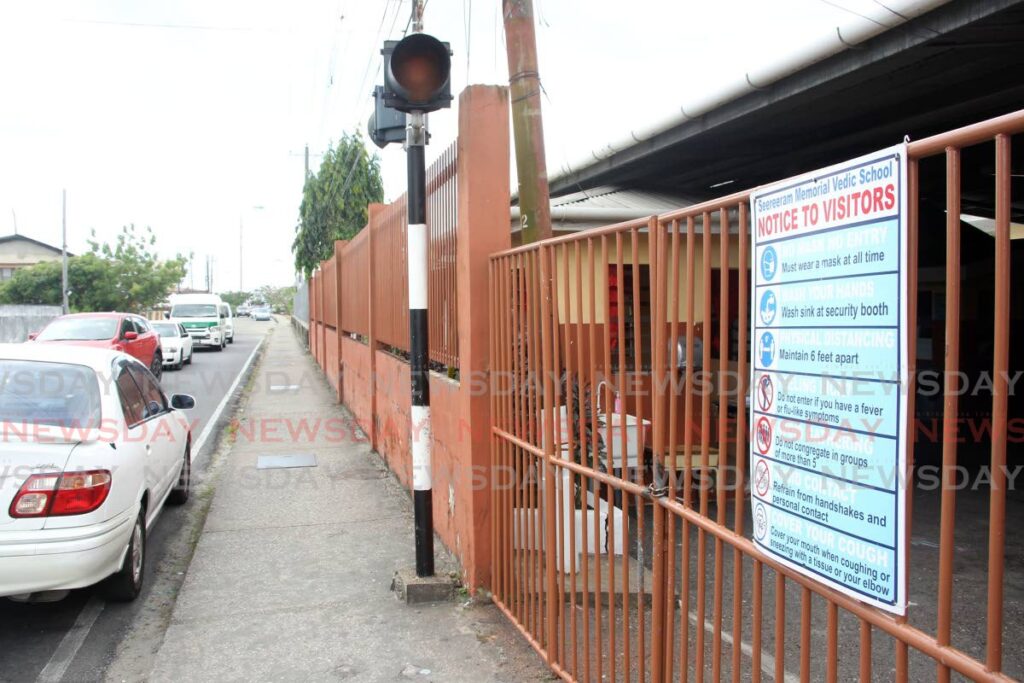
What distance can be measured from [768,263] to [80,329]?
16.9m

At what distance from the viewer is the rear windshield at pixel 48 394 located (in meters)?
4.88

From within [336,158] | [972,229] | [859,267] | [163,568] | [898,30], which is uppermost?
[336,158]

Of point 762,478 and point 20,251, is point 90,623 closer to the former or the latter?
point 762,478

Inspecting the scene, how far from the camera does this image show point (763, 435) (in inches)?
94.0

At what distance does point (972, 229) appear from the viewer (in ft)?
29.9

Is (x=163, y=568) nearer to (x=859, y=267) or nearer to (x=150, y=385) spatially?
(x=150, y=385)

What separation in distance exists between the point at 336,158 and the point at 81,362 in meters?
22.9

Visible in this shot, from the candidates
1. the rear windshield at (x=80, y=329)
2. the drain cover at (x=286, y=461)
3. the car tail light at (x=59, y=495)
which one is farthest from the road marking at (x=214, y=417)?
the car tail light at (x=59, y=495)

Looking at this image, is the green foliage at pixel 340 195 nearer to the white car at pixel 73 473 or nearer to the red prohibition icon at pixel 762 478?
the white car at pixel 73 473

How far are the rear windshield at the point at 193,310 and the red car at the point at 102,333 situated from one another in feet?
41.1

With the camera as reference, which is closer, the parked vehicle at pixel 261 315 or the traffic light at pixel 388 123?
the traffic light at pixel 388 123

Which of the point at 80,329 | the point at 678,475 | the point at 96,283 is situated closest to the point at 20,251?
the point at 96,283

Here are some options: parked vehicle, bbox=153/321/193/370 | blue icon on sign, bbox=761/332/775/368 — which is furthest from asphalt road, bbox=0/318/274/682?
parked vehicle, bbox=153/321/193/370

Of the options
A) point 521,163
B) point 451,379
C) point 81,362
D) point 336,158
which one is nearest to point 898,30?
point 521,163
